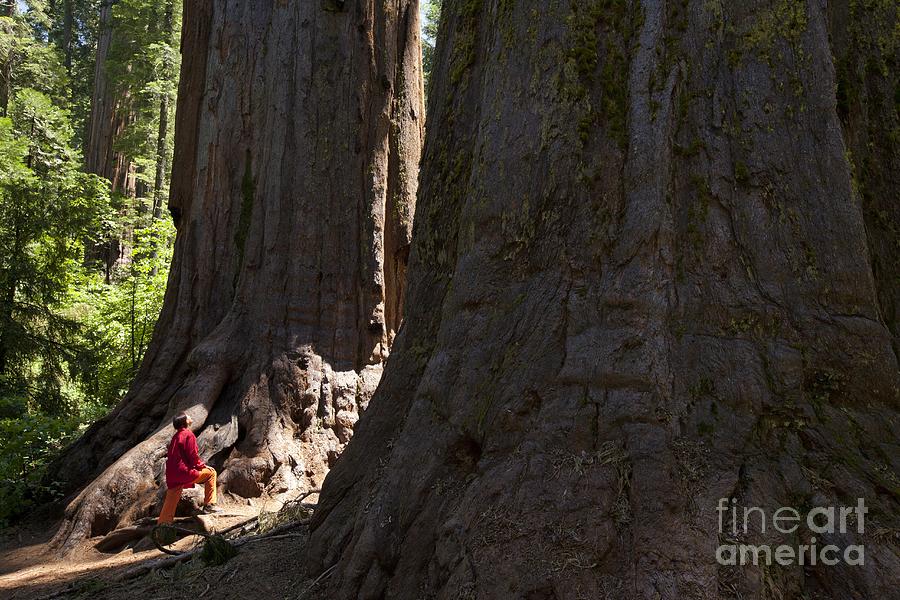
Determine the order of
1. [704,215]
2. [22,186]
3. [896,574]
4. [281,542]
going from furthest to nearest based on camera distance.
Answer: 1. [22,186]
2. [281,542]
3. [704,215]
4. [896,574]

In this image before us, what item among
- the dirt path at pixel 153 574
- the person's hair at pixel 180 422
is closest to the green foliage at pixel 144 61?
the person's hair at pixel 180 422

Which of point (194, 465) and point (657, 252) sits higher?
point (657, 252)

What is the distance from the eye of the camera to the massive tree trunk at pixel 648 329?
2.85 meters

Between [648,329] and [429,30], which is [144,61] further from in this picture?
[648,329]

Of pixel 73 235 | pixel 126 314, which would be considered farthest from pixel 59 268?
pixel 126 314

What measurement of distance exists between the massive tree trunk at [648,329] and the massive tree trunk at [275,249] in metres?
4.18

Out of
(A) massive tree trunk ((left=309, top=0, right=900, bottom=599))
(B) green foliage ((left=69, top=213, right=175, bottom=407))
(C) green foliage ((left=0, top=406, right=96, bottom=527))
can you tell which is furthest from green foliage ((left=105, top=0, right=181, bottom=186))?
(A) massive tree trunk ((left=309, top=0, right=900, bottom=599))

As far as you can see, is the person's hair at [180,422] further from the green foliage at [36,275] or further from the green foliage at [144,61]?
the green foliage at [144,61]

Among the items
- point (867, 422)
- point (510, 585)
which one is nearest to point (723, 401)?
point (867, 422)

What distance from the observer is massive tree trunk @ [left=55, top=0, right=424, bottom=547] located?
7730 millimetres

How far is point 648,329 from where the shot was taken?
10.3ft

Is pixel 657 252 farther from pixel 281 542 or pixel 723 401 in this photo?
pixel 281 542

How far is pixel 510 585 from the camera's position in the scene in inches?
111

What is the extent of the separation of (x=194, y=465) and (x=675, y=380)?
5486mm
